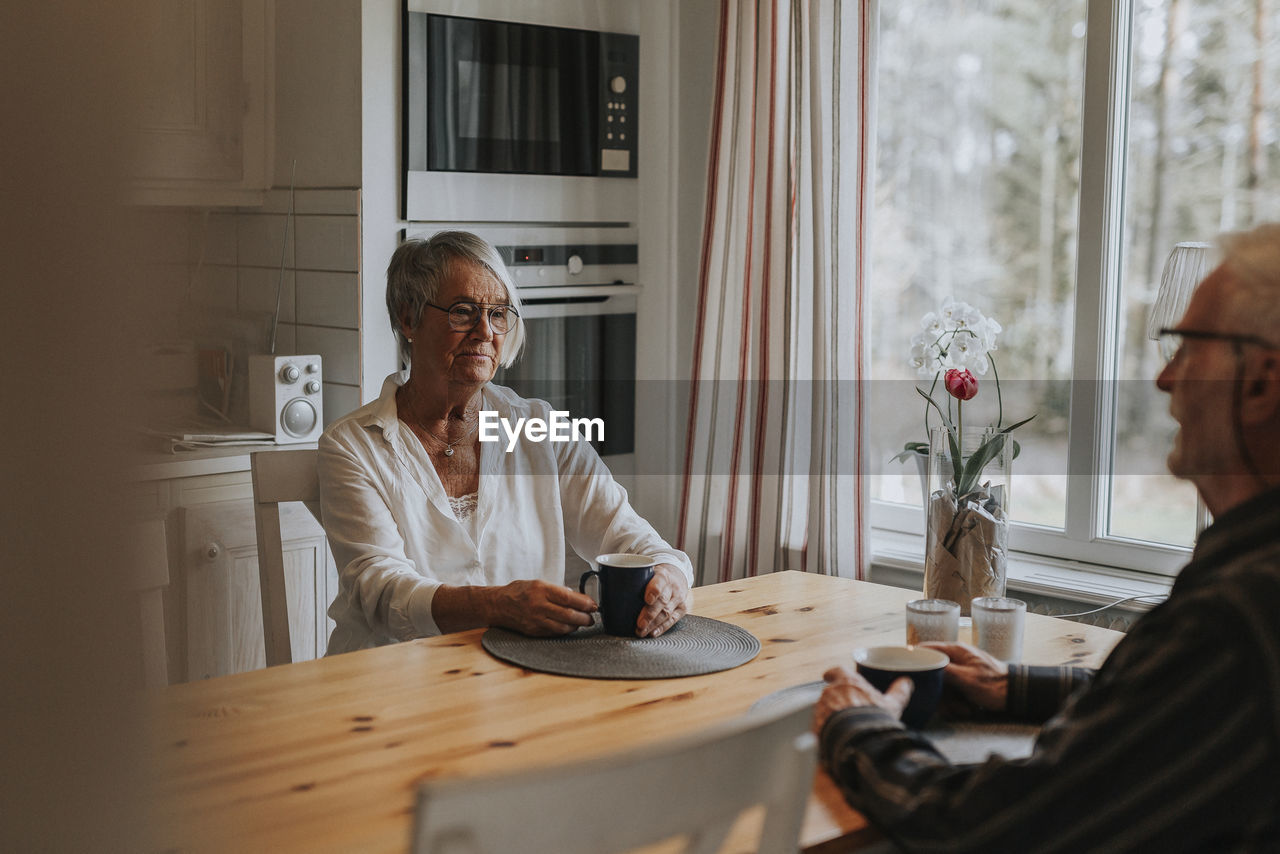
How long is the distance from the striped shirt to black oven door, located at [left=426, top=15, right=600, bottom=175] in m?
2.11

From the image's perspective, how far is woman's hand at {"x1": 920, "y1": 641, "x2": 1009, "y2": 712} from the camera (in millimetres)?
1222

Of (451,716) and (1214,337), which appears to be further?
(451,716)

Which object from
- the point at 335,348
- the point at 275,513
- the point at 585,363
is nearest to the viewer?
the point at 275,513

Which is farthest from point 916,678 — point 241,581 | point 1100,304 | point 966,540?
point 241,581

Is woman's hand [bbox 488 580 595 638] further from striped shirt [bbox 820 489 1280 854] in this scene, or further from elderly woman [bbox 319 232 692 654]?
striped shirt [bbox 820 489 1280 854]

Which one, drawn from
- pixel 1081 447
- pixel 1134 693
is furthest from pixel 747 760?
pixel 1081 447

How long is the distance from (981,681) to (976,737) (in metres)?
0.07

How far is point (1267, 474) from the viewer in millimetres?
881

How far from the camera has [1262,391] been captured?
864mm

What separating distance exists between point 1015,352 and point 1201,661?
77.2 inches

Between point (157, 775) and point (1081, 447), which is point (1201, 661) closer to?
point (157, 775)

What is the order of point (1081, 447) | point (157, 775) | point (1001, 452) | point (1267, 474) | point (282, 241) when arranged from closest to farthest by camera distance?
point (157, 775) < point (1267, 474) < point (1001, 452) < point (1081, 447) < point (282, 241)

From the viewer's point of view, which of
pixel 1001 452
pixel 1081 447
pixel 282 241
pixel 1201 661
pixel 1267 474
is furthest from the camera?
pixel 282 241

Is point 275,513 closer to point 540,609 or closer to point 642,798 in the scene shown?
point 540,609
